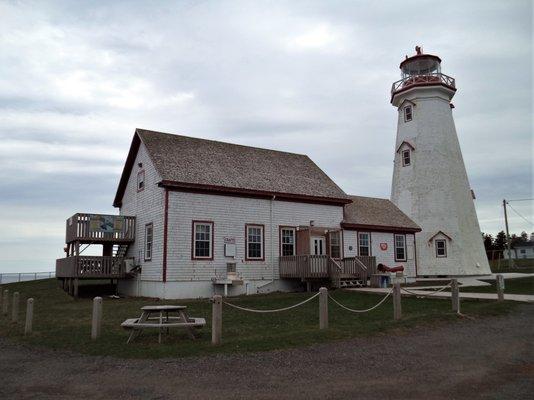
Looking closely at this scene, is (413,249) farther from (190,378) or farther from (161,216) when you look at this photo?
(190,378)

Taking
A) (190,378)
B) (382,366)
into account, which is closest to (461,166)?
(382,366)

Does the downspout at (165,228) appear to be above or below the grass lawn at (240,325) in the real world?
above

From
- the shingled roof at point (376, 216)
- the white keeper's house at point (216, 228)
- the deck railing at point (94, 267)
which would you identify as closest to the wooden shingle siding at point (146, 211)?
the white keeper's house at point (216, 228)

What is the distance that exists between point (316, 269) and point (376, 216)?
8.21 m

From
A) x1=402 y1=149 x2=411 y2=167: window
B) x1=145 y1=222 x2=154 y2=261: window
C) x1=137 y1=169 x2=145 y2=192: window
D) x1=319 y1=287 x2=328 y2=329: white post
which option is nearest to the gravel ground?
x1=319 y1=287 x2=328 y2=329: white post

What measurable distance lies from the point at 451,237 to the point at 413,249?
3395 millimetres

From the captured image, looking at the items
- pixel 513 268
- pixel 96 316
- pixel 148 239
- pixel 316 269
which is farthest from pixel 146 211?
pixel 513 268

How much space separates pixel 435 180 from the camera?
32.5 metres

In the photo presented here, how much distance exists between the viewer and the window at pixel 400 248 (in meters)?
29.6

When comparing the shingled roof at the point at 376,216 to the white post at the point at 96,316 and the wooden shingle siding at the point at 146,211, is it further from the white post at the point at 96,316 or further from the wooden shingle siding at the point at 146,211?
the white post at the point at 96,316

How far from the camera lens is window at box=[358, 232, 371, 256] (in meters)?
27.7

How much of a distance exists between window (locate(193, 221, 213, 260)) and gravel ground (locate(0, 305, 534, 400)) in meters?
11.3

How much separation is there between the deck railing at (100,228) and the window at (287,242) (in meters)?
7.48

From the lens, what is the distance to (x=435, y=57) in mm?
34312
